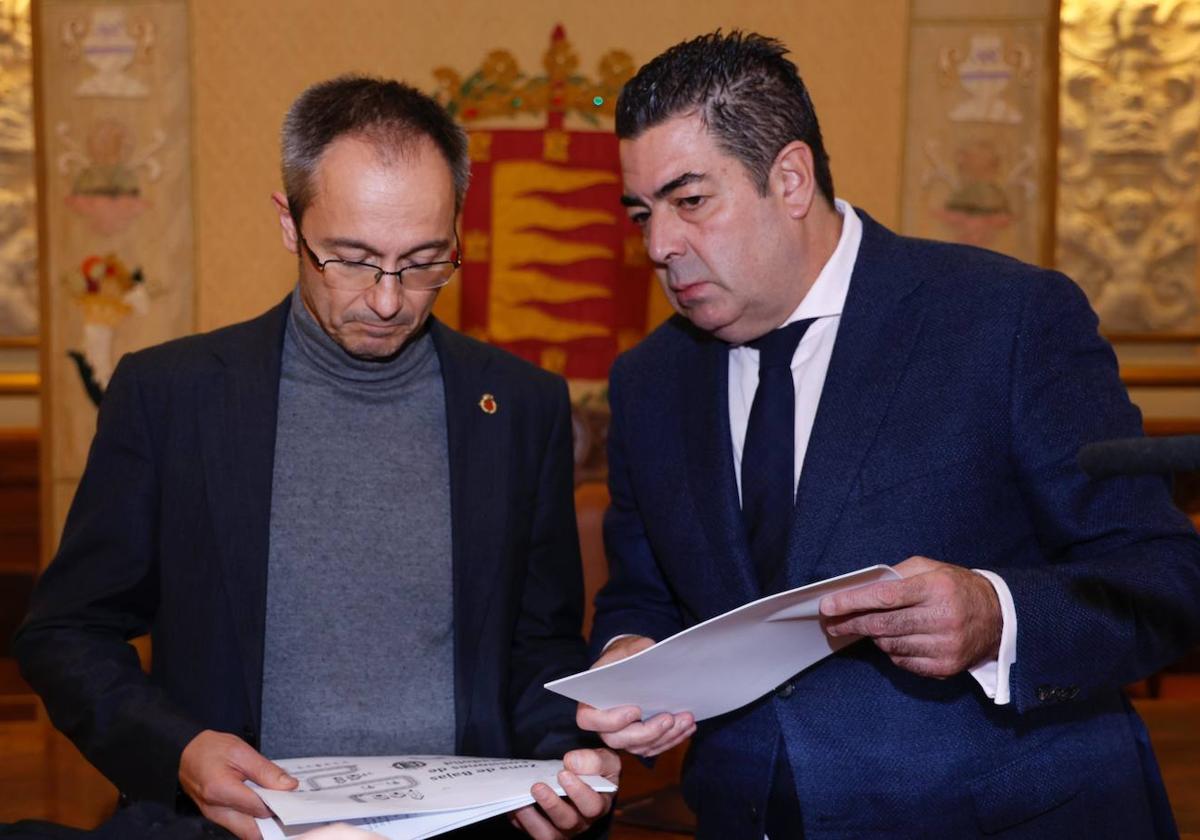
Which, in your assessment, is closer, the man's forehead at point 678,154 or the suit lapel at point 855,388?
the suit lapel at point 855,388

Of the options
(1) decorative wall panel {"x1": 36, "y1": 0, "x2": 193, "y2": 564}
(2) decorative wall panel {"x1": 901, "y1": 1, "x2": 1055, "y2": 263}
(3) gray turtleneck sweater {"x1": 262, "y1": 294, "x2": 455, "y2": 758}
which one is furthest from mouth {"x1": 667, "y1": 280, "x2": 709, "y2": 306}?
(1) decorative wall panel {"x1": 36, "y1": 0, "x2": 193, "y2": 564}

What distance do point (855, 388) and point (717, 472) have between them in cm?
27

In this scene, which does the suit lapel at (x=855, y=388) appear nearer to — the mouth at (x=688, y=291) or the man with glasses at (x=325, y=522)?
the mouth at (x=688, y=291)

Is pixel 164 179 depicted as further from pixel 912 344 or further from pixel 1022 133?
pixel 912 344

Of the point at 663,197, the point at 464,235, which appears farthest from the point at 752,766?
the point at 464,235

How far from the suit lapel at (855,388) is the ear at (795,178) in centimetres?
13

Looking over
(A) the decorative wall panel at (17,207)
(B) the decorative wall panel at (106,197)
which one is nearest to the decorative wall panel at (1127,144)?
(B) the decorative wall panel at (106,197)

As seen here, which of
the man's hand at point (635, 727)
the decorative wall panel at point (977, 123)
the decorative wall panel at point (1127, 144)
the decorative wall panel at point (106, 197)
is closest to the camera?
the man's hand at point (635, 727)

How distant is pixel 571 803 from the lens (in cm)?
192

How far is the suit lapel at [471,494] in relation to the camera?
7.27ft

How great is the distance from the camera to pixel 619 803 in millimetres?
2383

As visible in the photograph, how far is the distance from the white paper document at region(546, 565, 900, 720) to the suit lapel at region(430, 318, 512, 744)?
1.33 feet

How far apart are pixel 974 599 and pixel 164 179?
439 centimetres

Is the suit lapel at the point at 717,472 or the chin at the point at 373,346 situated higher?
the chin at the point at 373,346
